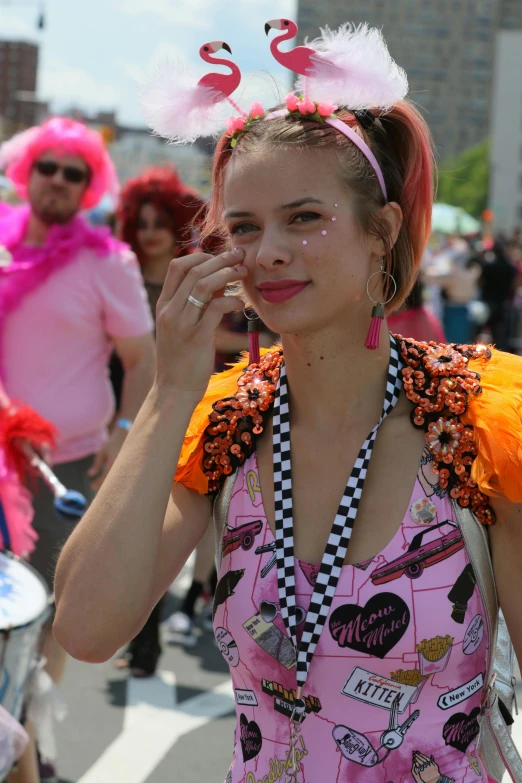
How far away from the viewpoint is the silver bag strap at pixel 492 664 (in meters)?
1.83

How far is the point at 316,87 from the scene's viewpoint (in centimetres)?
195

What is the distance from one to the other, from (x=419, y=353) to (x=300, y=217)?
37cm

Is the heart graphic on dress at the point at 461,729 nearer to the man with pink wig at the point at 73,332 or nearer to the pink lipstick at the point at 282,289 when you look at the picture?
the pink lipstick at the point at 282,289

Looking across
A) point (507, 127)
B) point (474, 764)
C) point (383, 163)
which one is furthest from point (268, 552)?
point (507, 127)

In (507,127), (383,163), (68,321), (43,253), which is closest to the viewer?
(383,163)

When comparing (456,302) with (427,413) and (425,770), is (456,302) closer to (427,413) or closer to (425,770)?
(427,413)

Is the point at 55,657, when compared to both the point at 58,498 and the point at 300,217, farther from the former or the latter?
the point at 300,217

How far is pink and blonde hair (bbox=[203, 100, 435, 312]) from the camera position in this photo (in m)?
1.91

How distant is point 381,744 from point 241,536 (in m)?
0.43

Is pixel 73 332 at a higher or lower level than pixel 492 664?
lower

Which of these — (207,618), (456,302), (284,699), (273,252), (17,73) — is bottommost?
(17,73)

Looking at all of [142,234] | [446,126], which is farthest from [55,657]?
[446,126]

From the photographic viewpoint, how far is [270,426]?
205 cm

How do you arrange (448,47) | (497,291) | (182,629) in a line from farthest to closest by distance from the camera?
(448,47) < (497,291) < (182,629)
